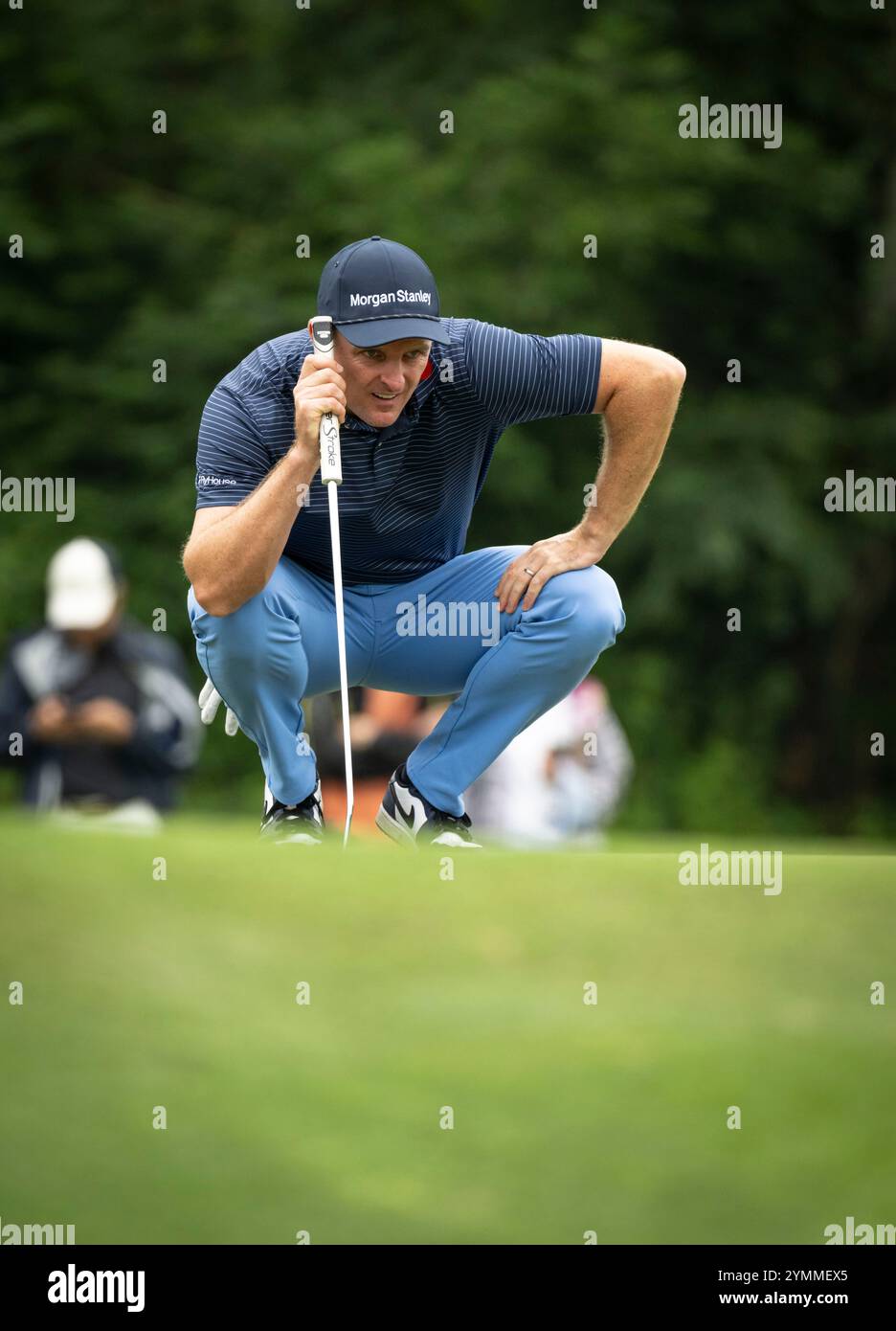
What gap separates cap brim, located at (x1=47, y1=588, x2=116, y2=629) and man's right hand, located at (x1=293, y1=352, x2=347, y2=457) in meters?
4.69

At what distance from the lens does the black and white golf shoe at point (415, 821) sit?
18.6 feet

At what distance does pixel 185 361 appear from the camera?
666 inches

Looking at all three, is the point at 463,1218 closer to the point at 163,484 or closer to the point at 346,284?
the point at 346,284

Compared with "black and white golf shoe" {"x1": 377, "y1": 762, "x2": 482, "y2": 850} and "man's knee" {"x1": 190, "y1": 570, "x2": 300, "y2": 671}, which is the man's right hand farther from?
"black and white golf shoe" {"x1": 377, "y1": 762, "x2": 482, "y2": 850}

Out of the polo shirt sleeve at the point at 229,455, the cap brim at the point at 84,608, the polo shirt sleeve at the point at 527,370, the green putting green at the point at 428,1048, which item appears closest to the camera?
the polo shirt sleeve at the point at 229,455

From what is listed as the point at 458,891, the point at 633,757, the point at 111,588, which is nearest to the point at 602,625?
the point at 458,891

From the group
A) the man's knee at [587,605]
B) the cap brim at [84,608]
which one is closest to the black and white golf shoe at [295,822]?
the man's knee at [587,605]

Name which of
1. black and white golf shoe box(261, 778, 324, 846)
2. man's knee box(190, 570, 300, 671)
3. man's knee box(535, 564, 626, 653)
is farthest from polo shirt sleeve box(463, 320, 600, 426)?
black and white golf shoe box(261, 778, 324, 846)

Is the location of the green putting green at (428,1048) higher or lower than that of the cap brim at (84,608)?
lower

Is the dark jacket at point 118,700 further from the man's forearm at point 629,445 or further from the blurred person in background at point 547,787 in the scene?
the man's forearm at point 629,445

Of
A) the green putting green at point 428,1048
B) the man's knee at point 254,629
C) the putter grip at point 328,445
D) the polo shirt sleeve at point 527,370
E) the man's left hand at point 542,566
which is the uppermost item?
the polo shirt sleeve at point 527,370

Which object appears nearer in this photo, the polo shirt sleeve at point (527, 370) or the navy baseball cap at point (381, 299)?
the navy baseball cap at point (381, 299)

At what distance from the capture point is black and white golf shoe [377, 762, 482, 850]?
18.6 feet

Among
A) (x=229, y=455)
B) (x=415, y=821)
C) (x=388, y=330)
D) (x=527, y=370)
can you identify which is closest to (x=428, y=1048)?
(x=415, y=821)
